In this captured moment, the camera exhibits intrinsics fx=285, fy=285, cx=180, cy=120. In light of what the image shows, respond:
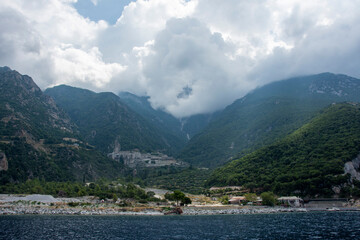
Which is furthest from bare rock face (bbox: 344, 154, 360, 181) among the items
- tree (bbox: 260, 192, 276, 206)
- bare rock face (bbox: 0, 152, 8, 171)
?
bare rock face (bbox: 0, 152, 8, 171)

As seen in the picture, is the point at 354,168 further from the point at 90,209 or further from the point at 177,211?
the point at 90,209

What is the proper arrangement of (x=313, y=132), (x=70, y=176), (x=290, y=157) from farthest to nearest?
(x=70, y=176) < (x=313, y=132) < (x=290, y=157)

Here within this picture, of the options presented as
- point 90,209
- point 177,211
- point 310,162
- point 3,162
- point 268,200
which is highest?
point 3,162

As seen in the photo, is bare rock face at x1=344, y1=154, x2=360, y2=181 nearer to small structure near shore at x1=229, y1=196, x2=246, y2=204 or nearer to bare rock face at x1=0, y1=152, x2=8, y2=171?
small structure near shore at x1=229, y1=196, x2=246, y2=204

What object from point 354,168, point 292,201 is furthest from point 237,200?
point 354,168

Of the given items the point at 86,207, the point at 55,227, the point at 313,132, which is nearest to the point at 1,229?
the point at 55,227

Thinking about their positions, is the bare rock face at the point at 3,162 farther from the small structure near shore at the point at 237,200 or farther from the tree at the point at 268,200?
the tree at the point at 268,200

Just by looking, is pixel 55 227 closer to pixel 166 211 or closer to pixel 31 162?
pixel 166 211
